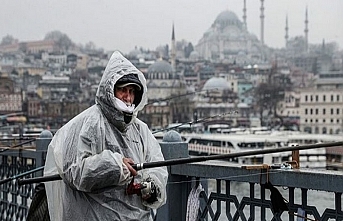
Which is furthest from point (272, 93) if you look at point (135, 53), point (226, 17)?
point (226, 17)

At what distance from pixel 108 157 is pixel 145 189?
199mm

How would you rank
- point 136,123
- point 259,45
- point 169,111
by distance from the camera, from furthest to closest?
point 259,45 < point 169,111 < point 136,123

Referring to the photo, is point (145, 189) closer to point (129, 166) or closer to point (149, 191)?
point (149, 191)

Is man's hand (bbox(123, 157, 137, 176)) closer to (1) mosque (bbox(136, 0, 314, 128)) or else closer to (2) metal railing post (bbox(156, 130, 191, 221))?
(2) metal railing post (bbox(156, 130, 191, 221))

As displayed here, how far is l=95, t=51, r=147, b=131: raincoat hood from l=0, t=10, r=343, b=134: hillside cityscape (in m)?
40.1

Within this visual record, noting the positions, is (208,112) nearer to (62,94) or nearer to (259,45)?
(62,94)

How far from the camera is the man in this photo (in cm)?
238

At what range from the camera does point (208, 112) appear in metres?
69.4

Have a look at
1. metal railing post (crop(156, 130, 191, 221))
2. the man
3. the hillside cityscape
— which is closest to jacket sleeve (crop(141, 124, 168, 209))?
the man

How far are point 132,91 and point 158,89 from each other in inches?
3109

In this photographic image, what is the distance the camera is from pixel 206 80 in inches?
3912

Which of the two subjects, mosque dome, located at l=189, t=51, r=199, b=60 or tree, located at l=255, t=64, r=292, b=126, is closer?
tree, located at l=255, t=64, r=292, b=126

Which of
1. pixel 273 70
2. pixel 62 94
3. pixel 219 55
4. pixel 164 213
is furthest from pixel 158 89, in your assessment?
pixel 164 213

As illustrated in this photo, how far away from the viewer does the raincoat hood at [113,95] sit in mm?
2453
